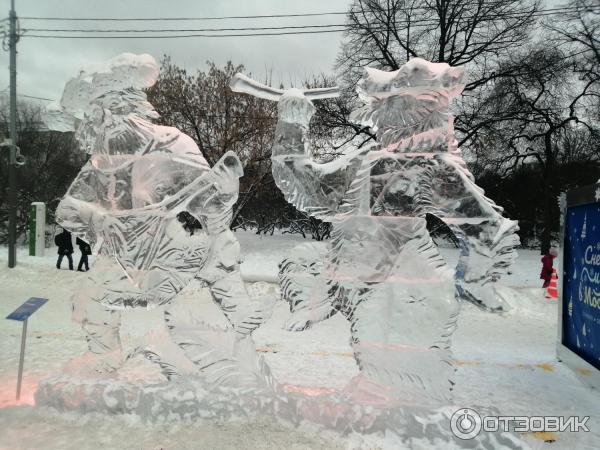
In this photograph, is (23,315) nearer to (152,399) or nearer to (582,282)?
(152,399)

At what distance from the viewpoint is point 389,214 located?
3084 millimetres

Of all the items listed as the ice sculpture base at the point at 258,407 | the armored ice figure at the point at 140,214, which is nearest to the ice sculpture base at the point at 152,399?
the ice sculpture base at the point at 258,407

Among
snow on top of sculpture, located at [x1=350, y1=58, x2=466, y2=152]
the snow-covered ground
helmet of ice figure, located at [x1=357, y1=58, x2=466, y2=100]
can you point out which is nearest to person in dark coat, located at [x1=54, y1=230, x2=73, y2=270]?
the snow-covered ground

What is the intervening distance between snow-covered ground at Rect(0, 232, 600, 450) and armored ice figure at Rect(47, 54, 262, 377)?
0.86 ft

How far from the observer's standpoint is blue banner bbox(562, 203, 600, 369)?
180 inches

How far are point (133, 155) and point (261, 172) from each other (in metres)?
9.71

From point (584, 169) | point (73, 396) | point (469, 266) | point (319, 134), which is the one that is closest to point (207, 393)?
point (73, 396)

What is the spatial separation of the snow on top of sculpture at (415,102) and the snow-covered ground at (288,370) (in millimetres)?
1715

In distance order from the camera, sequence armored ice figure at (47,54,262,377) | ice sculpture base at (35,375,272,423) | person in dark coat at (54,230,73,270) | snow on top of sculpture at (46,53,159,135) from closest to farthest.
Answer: ice sculpture base at (35,375,272,423), armored ice figure at (47,54,262,377), snow on top of sculpture at (46,53,159,135), person in dark coat at (54,230,73,270)

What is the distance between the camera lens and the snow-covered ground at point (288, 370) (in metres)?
2.95

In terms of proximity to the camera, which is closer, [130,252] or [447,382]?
[447,382]

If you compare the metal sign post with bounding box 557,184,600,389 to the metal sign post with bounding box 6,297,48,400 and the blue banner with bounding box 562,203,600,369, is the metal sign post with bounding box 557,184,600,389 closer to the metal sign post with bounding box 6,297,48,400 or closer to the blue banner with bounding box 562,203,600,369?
the blue banner with bounding box 562,203,600,369

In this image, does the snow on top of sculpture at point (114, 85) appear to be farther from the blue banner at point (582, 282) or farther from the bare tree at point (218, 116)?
the bare tree at point (218, 116)

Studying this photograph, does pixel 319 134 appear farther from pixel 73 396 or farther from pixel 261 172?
pixel 73 396
